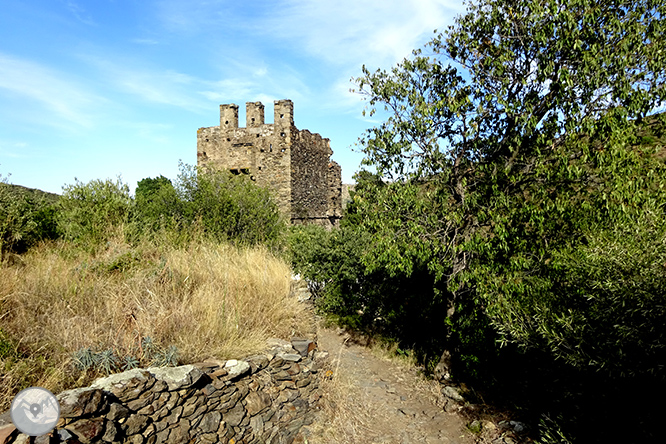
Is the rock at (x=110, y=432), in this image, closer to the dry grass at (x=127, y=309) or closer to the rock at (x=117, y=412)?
the rock at (x=117, y=412)

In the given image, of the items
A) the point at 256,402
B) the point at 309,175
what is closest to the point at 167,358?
A: the point at 256,402

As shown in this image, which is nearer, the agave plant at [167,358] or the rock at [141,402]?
the rock at [141,402]

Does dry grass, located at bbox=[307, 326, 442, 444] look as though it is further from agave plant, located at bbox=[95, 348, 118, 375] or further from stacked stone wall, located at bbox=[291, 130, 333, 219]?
stacked stone wall, located at bbox=[291, 130, 333, 219]

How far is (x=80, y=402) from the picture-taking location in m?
3.07

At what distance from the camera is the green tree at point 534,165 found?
13.0 feet

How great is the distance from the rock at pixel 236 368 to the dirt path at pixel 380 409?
130 cm

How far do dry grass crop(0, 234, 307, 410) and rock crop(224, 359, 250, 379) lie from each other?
7.6 inches

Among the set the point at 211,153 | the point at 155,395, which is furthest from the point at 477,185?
the point at 211,153

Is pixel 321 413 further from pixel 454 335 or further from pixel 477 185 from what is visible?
pixel 477 185

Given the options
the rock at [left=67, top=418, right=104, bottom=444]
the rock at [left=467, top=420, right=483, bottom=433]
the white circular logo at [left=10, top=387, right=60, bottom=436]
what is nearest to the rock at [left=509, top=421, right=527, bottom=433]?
the rock at [left=467, top=420, right=483, bottom=433]

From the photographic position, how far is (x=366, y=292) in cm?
884

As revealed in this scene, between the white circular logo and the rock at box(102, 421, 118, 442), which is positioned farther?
the rock at box(102, 421, 118, 442)

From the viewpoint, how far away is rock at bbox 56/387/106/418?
3010mm

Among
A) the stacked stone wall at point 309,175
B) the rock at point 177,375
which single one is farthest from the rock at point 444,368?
the stacked stone wall at point 309,175
